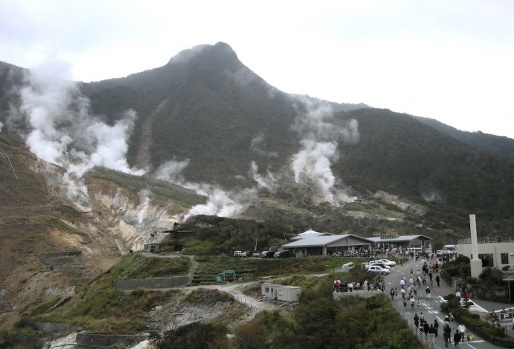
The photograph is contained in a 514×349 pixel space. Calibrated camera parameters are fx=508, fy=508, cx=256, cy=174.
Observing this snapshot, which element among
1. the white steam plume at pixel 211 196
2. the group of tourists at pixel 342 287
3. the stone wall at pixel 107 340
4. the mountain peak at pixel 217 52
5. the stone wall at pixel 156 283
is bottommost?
the stone wall at pixel 107 340

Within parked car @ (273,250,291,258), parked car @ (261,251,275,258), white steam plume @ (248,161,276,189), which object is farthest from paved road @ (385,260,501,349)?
white steam plume @ (248,161,276,189)

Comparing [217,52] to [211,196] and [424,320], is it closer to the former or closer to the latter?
[211,196]

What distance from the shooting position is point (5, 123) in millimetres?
121375

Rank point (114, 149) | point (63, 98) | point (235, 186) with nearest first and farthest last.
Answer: point (235, 186)
point (114, 149)
point (63, 98)

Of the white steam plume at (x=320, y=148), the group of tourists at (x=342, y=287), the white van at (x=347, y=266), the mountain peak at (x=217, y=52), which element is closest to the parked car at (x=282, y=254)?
the white van at (x=347, y=266)

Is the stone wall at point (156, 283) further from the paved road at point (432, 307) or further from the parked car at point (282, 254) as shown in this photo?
the paved road at point (432, 307)

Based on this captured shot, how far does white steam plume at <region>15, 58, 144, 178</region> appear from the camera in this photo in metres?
113

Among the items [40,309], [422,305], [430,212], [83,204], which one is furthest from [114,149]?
[422,305]

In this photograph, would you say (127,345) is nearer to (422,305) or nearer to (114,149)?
(422,305)

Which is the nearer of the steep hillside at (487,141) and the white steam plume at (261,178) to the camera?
the white steam plume at (261,178)

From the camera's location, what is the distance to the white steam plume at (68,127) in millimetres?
112625

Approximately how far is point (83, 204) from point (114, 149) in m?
54.7

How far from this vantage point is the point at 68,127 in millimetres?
131500

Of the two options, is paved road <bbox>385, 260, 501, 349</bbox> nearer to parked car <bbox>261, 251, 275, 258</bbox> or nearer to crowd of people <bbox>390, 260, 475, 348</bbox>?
crowd of people <bbox>390, 260, 475, 348</bbox>
